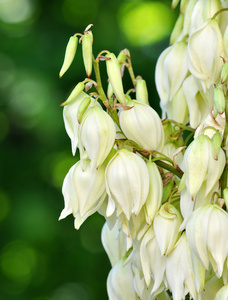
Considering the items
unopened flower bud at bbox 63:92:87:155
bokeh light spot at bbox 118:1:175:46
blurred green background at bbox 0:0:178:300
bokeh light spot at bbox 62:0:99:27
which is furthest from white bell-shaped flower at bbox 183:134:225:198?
bokeh light spot at bbox 62:0:99:27

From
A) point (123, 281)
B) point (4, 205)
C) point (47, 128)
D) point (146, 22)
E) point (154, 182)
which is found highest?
point (154, 182)

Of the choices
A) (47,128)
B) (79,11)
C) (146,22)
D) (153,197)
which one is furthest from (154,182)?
(79,11)

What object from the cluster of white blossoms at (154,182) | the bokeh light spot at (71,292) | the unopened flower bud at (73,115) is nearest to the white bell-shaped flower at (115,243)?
the cluster of white blossoms at (154,182)

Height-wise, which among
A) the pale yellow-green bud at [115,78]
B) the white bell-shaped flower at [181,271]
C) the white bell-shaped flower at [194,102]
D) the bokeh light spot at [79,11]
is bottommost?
the bokeh light spot at [79,11]

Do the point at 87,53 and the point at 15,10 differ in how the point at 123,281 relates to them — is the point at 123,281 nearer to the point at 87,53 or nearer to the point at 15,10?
the point at 87,53

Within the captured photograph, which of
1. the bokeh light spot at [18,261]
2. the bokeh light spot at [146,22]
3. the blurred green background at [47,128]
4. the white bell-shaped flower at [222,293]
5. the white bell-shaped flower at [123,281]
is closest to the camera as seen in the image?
the white bell-shaped flower at [222,293]

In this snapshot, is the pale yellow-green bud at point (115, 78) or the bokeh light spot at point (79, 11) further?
the bokeh light spot at point (79, 11)

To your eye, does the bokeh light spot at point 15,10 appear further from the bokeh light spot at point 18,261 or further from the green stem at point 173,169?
the green stem at point 173,169
